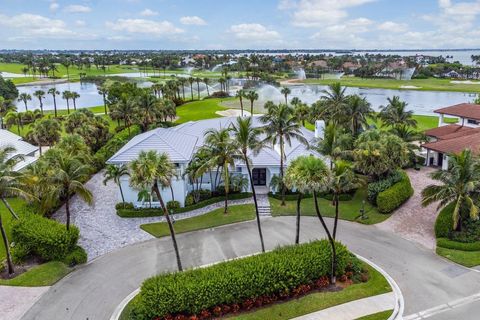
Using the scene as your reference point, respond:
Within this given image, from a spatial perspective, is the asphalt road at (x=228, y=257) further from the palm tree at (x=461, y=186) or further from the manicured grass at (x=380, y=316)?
the palm tree at (x=461, y=186)

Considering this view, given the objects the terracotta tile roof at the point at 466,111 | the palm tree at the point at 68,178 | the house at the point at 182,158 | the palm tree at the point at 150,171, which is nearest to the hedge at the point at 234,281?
the palm tree at the point at 150,171

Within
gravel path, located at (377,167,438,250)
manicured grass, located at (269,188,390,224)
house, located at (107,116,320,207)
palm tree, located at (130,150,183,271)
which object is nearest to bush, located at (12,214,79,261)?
house, located at (107,116,320,207)

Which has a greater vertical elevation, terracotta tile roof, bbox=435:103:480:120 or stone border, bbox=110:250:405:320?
terracotta tile roof, bbox=435:103:480:120

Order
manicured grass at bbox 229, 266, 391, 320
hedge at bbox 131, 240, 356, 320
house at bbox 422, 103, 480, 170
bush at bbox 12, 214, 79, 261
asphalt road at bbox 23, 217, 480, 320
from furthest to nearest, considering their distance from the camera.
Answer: house at bbox 422, 103, 480, 170 → bush at bbox 12, 214, 79, 261 → asphalt road at bbox 23, 217, 480, 320 → manicured grass at bbox 229, 266, 391, 320 → hedge at bbox 131, 240, 356, 320

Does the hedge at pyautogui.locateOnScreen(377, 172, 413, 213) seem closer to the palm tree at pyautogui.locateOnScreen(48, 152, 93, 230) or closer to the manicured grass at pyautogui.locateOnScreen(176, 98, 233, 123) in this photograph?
the palm tree at pyautogui.locateOnScreen(48, 152, 93, 230)

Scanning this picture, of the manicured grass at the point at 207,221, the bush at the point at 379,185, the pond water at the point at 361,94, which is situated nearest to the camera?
the manicured grass at the point at 207,221

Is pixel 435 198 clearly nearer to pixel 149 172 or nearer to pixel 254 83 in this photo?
pixel 149 172
